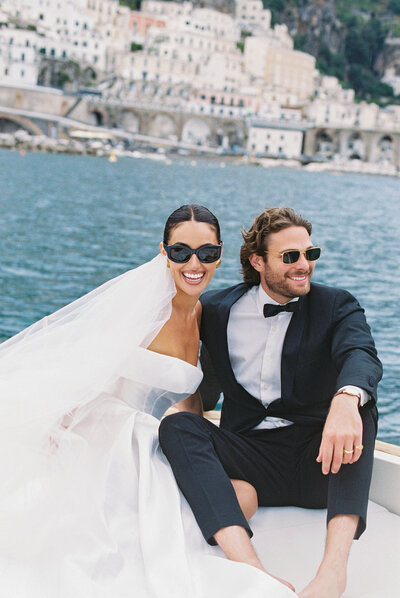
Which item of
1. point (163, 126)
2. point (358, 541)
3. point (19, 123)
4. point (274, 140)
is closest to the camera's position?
point (358, 541)

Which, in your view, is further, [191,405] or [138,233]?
[138,233]

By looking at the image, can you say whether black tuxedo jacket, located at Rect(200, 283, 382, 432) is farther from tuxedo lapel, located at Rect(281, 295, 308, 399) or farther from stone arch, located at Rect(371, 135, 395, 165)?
stone arch, located at Rect(371, 135, 395, 165)

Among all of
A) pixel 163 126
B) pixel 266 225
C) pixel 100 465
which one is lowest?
pixel 100 465

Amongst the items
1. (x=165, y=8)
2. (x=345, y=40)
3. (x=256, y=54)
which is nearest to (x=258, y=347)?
(x=256, y=54)

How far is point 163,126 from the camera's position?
82.5 m

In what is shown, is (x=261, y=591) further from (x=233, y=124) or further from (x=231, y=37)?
(x=231, y=37)

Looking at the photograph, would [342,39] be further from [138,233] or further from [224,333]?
[224,333]

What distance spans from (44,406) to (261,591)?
35.7 inches

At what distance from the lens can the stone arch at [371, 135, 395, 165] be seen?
87750 millimetres

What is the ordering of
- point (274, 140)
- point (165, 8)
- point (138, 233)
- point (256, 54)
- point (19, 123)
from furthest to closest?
1. point (165, 8)
2. point (256, 54)
3. point (274, 140)
4. point (19, 123)
5. point (138, 233)

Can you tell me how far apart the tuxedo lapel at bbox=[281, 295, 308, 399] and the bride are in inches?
12.6

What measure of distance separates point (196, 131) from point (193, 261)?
83007 mm

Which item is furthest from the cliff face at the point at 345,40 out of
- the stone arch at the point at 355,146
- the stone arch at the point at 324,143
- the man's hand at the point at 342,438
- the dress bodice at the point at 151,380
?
the man's hand at the point at 342,438

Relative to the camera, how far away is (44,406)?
2375 millimetres
